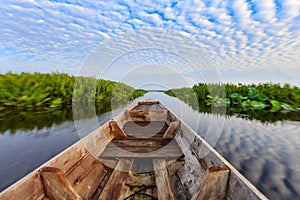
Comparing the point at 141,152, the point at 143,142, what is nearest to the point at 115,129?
the point at 143,142

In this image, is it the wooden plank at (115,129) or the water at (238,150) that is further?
the wooden plank at (115,129)

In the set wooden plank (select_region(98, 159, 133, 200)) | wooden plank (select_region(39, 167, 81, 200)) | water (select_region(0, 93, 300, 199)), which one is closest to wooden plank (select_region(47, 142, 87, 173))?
wooden plank (select_region(39, 167, 81, 200))

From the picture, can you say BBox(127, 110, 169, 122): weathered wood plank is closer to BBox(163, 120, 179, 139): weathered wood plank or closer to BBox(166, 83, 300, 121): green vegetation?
BBox(163, 120, 179, 139): weathered wood plank

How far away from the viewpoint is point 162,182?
1499mm

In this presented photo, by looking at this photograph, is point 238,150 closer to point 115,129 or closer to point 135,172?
point 135,172

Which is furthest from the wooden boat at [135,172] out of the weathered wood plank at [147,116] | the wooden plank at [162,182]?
the weathered wood plank at [147,116]

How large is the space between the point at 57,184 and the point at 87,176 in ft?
1.86

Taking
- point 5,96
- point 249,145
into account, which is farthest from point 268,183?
point 5,96

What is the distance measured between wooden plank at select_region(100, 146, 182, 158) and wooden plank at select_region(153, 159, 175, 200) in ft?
0.80

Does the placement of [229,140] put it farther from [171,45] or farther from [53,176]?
[53,176]

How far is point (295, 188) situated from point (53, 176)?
7.63ft

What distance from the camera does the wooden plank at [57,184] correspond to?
3.59 feet

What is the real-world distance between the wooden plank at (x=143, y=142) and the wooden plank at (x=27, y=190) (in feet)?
4.82

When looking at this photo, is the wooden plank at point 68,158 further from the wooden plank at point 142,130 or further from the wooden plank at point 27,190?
the wooden plank at point 142,130
